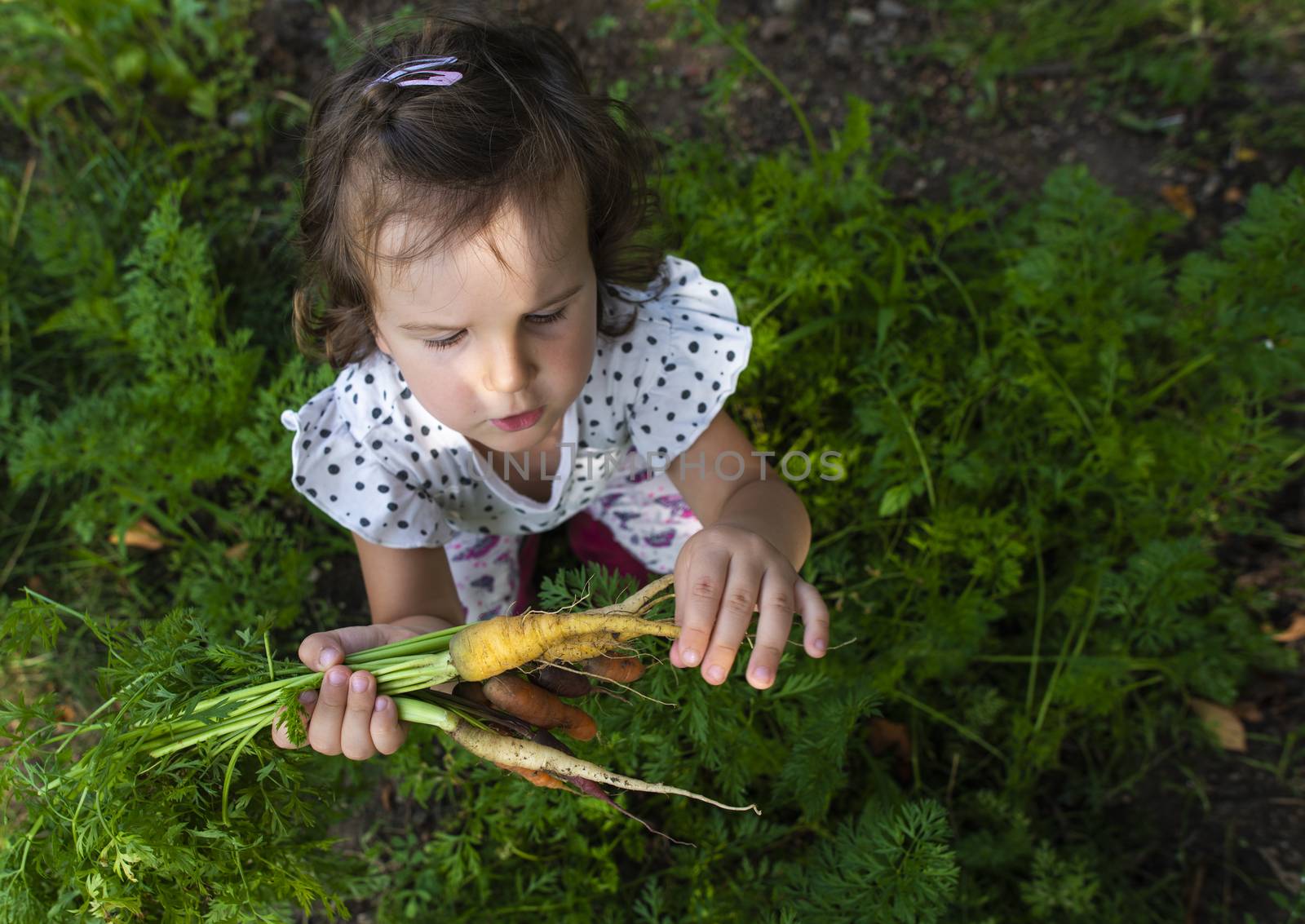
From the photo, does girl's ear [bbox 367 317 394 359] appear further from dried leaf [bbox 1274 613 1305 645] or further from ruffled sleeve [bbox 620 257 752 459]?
dried leaf [bbox 1274 613 1305 645]

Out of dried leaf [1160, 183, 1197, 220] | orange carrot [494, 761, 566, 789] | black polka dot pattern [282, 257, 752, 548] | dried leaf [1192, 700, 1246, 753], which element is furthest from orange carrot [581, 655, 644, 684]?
dried leaf [1160, 183, 1197, 220]

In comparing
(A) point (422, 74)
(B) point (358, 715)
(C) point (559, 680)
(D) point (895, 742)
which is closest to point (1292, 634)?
(D) point (895, 742)

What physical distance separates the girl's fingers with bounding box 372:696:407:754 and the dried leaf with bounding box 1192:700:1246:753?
225 cm

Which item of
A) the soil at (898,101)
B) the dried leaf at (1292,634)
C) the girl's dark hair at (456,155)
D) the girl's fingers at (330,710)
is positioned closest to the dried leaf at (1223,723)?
the dried leaf at (1292,634)

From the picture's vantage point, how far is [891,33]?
12.0 ft

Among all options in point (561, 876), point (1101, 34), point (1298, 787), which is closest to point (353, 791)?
point (561, 876)

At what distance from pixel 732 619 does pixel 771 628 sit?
2.6 inches

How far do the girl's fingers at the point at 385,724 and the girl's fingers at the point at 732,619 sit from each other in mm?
567

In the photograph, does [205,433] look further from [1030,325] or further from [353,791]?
[1030,325]

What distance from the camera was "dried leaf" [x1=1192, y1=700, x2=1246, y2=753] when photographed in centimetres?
257

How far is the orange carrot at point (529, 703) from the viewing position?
1669 millimetres

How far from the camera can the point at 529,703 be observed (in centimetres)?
168

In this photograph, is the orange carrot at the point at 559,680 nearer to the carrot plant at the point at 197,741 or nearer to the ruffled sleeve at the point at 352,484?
the carrot plant at the point at 197,741

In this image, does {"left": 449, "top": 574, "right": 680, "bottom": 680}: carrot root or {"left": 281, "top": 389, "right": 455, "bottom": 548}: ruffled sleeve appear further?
{"left": 281, "top": 389, "right": 455, "bottom": 548}: ruffled sleeve
